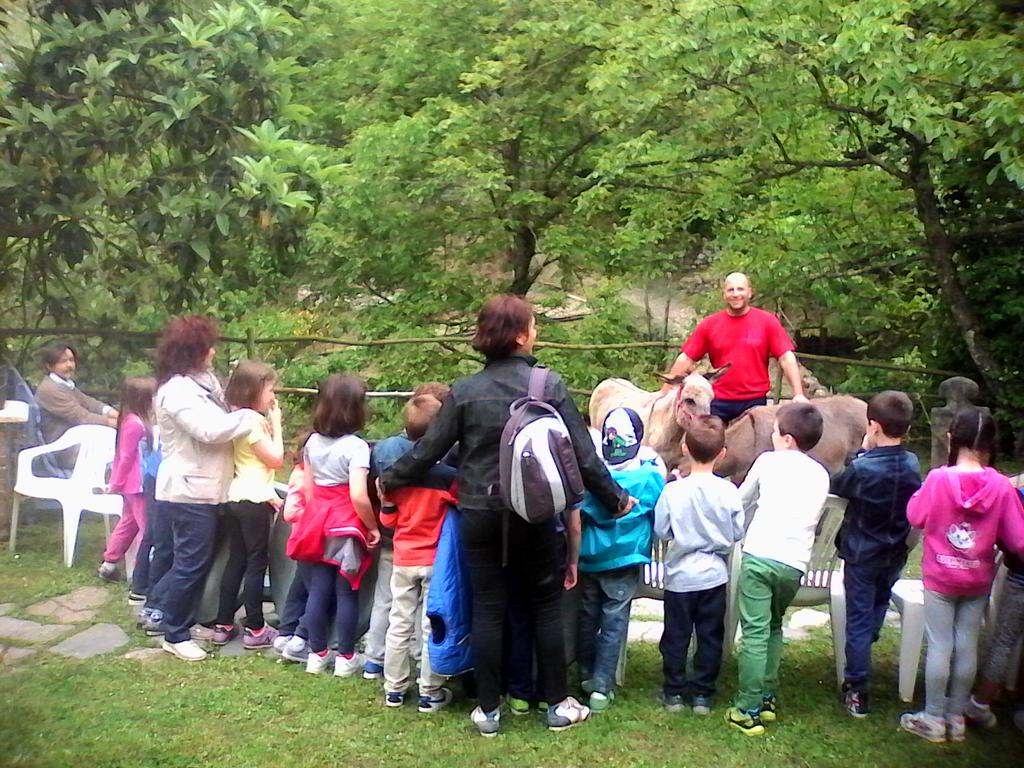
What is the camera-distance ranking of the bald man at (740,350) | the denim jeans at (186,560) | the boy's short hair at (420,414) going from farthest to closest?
the bald man at (740,350), the denim jeans at (186,560), the boy's short hair at (420,414)

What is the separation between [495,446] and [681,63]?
526 centimetres

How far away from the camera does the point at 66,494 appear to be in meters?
5.54

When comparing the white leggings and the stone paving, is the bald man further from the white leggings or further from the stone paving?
the white leggings

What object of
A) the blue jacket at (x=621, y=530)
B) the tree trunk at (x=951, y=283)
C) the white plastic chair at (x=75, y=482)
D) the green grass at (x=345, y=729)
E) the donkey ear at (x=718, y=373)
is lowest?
the green grass at (x=345, y=729)

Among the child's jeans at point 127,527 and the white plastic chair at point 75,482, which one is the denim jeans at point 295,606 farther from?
the white plastic chair at point 75,482

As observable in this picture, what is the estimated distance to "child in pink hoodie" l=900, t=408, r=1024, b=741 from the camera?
3.30m

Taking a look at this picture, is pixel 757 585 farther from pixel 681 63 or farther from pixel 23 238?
pixel 681 63

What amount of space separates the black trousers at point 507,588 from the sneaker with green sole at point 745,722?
600 mm

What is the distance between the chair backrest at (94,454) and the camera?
5641mm

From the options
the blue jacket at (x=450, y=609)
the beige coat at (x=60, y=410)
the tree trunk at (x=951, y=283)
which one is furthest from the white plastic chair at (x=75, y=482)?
the tree trunk at (x=951, y=283)

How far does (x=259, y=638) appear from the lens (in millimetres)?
4215

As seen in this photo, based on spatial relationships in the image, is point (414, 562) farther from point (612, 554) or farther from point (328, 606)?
point (612, 554)

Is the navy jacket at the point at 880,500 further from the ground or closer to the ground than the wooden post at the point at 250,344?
closer to the ground

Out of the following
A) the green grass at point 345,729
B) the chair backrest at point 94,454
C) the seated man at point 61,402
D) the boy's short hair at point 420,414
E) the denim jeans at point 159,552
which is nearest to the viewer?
the green grass at point 345,729
